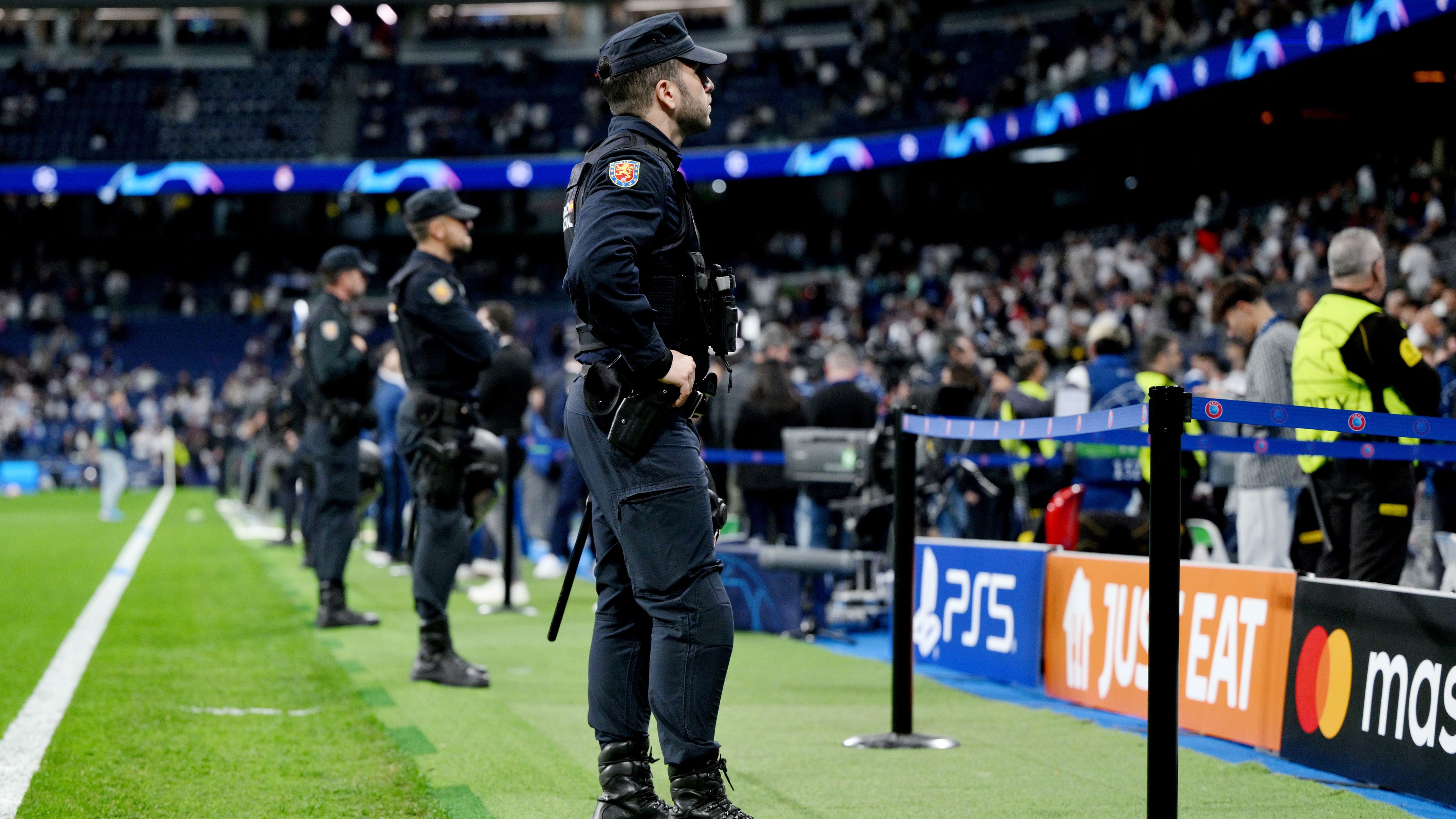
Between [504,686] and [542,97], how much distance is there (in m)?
35.1

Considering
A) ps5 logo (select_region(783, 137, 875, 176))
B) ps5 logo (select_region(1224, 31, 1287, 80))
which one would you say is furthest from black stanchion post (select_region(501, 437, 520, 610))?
ps5 logo (select_region(783, 137, 875, 176))

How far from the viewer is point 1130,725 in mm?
5391

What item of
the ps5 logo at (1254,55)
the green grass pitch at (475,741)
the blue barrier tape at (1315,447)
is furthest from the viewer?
the ps5 logo at (1254,55)

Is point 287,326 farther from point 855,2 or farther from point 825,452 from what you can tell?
point 825,452

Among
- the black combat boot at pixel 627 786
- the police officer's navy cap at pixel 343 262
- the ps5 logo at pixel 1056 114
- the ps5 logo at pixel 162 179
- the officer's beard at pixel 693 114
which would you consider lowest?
the black combat boot at pixel 627 786

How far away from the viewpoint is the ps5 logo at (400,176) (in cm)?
3512

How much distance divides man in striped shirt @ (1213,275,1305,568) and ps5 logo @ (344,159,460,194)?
3007 centimetres

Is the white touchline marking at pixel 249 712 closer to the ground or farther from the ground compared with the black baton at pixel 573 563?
closer to the ground

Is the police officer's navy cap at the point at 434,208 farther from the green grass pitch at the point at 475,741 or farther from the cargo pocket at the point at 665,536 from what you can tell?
the cargo pocket at the point at 665,536

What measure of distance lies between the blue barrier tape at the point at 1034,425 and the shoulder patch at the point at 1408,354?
1546 millimetres

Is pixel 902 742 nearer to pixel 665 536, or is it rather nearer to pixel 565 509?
pixel 665 536

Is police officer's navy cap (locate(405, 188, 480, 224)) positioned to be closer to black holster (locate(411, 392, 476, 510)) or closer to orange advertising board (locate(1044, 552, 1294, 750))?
black holster (locate(411, 392, 476, 510))

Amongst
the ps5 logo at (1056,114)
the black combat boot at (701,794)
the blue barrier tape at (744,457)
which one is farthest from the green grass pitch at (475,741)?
the ps5 logo at (1056,114)

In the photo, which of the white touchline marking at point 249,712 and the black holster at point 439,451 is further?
the black holster at point 439,451
